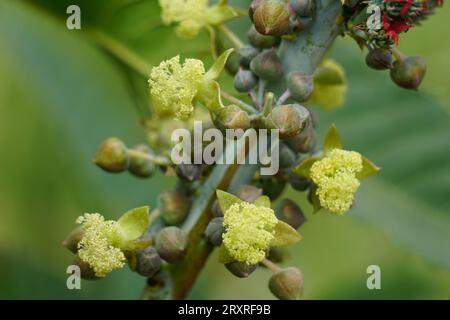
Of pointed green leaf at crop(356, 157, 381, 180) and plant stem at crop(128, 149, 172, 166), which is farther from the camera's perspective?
plant stem at crop(128, 149, 172, 166)

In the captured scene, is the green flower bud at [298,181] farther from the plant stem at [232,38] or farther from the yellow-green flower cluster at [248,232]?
the plant stem at [232,38]

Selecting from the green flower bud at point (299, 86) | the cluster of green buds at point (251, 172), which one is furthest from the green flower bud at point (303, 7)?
the green flower bud at point (299, 86)

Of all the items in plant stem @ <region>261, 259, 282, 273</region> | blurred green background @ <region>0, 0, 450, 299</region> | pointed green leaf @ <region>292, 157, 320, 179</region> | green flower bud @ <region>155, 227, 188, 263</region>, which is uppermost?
pointed green leaf @ <region>292, 157, 320, 179</region>

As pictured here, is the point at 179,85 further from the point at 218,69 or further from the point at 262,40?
the point at 262,40

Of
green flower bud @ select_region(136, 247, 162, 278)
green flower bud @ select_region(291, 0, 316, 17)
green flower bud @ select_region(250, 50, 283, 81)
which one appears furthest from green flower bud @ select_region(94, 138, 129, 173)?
green flower bud @ select_region(291, 0, 316, 17)

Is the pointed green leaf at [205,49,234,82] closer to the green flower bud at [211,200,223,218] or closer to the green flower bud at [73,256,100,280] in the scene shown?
the green flower bud at [211,200,223,218]
